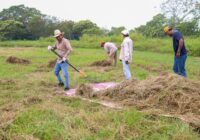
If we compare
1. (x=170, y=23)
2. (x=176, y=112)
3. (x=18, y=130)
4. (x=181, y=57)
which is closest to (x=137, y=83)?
(x=176, y=112)

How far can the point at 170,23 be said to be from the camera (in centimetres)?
3722

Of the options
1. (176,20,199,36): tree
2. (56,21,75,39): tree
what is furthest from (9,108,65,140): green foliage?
(56,21,75,39): tree

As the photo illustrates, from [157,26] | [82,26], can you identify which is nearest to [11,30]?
[82,26]

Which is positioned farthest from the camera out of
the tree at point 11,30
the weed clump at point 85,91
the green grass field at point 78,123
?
the tree at point 11,30

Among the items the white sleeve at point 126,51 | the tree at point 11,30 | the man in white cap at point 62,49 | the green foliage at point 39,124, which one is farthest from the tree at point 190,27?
the green foliage at point 39,124

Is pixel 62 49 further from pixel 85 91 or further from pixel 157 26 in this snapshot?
pixel 157 26

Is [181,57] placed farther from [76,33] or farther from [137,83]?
[76,33]

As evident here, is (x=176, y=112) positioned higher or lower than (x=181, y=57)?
lower

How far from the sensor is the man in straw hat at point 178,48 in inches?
366

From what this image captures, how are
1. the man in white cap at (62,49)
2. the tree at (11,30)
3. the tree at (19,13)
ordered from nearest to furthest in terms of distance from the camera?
the man in white cap at (62,49) → the tree at (11,30) → the tree at (19,13)

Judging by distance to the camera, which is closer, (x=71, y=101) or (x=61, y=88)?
(x=71, y=101)

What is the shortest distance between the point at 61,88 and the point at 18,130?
421 centimetres

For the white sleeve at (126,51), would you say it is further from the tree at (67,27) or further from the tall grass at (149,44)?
the tree at (67,27)

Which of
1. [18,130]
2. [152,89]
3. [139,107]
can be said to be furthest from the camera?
[152,89]
